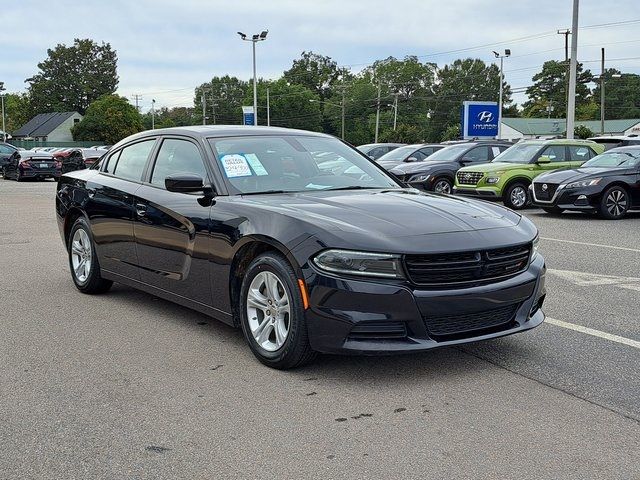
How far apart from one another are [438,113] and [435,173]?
360 feet

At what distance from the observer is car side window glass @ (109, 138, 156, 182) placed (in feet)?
20.8

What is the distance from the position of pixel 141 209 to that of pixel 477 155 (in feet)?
50.1

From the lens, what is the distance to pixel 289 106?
12550 cm

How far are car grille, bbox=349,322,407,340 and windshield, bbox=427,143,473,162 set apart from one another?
15.9 m

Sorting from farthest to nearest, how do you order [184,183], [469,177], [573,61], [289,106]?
[289,106] → [573,61] → [469,177] → [184,183]

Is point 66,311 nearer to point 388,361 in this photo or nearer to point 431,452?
point 388,361

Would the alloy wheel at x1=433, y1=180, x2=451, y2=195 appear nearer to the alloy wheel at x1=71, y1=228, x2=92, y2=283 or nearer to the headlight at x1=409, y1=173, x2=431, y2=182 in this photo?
the headlight at x1=409, y1=173, x2=431, y2=182

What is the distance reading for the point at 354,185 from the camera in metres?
5.66

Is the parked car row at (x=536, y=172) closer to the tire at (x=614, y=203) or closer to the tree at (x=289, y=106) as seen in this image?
the tire at (x=614, y=203)

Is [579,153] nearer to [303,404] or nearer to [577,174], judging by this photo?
[577,174]

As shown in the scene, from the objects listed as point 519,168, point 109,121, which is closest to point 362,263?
point 519,168

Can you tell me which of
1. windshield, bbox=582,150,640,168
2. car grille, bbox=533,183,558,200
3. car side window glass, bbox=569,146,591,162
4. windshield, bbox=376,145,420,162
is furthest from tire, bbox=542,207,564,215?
windshield, bbox=376,145,420,162

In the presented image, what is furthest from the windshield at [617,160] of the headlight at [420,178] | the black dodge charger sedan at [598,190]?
the headlight at [420,178]

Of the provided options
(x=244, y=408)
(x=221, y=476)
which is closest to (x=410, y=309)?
(x=244, y=408)
